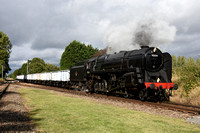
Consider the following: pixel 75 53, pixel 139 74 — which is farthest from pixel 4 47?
pixel 139 74

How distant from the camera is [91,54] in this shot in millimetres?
56125

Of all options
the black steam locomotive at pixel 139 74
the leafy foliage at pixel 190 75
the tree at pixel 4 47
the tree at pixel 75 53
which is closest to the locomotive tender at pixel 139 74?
the black steam locomotive at pixel 139 74

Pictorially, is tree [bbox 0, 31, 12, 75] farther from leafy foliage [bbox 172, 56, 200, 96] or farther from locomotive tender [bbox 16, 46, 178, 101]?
leafy foliage [bbox 172, 56, 200, 96]

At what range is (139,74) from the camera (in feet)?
39.3

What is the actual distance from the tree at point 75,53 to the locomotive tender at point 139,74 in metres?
38.5

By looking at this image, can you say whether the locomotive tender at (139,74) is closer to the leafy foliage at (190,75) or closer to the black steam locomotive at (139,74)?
the black steam locomotive at (139,74)

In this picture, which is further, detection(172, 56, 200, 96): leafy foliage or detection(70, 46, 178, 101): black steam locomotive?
detection(172, 56, 200, 96): leafy foliage

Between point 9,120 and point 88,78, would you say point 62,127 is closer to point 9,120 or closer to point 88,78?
point 9,120

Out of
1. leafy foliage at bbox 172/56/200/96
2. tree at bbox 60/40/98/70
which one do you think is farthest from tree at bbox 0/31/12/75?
leafy foliage at bbox 172/56/200/96

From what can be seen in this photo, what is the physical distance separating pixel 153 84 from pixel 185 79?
4.86 meters

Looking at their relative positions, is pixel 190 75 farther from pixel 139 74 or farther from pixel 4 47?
pixel 4 47

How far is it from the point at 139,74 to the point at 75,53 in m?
44.5

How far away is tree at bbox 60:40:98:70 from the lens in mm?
54938

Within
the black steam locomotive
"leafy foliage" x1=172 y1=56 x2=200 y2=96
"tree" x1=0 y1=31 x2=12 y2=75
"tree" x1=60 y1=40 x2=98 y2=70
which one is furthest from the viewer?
"tree" x1=60 y1=40 x2=98 y2=70
